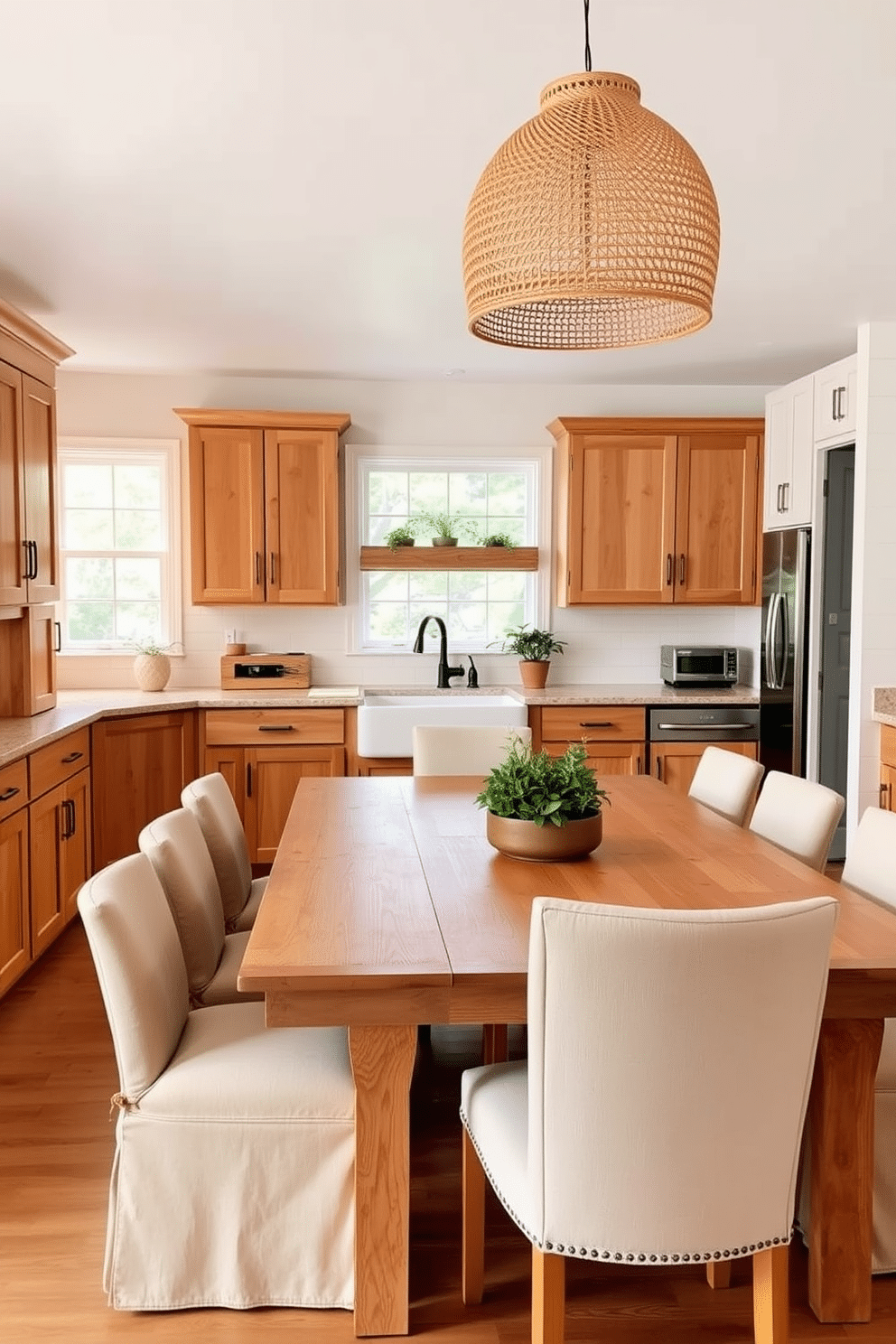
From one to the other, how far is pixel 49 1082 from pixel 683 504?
13.4 feet

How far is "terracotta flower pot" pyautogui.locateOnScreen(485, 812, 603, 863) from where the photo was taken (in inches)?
100.0

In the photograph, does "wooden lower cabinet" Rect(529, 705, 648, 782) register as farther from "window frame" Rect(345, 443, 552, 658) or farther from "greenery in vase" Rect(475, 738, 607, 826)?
"greenery in vase" Rect(475, 738, 607, 826)

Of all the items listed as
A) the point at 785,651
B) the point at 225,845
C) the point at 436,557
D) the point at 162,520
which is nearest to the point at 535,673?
the point at 436,557

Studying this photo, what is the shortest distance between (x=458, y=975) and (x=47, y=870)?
2700 mm

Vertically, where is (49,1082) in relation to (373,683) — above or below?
below

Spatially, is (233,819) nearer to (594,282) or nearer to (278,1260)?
(278,1260)

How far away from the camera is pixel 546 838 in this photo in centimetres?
254

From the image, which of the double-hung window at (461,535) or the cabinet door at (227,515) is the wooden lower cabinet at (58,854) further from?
the double-hung window at (461,535)

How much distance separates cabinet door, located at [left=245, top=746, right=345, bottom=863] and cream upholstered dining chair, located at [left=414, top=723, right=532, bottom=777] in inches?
53.8

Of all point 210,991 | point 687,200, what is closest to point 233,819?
point 210,991

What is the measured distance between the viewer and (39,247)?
3689mm

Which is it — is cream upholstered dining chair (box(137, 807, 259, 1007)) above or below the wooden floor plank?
above

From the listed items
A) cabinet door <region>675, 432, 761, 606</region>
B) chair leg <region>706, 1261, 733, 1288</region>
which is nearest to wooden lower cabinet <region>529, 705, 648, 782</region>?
cabinet door <region>675, 432, 761, 606</region>

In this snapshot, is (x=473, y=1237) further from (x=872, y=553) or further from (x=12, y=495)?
(x=872, y=553)
